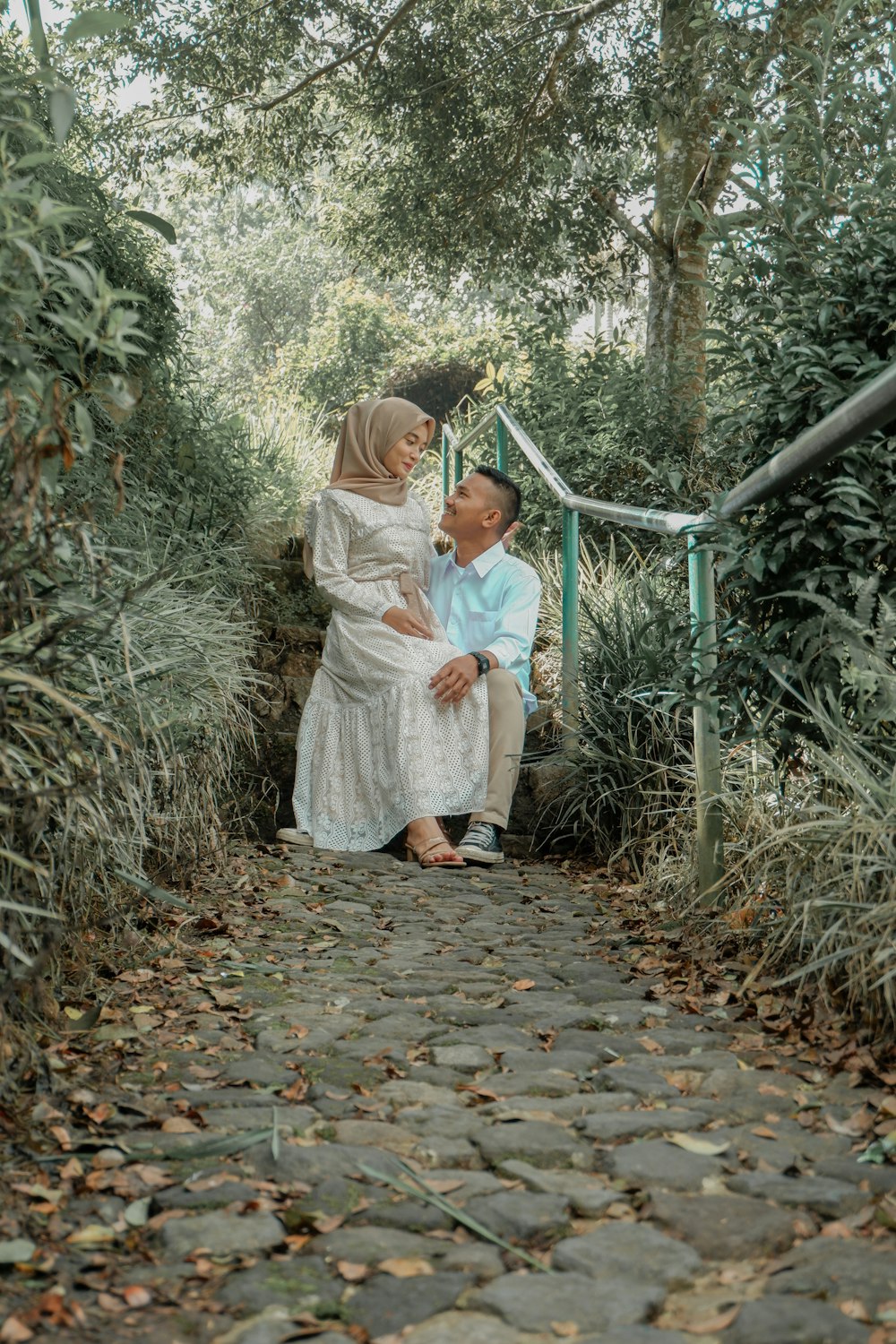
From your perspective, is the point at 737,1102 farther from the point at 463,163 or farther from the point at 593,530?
the point at 463,163

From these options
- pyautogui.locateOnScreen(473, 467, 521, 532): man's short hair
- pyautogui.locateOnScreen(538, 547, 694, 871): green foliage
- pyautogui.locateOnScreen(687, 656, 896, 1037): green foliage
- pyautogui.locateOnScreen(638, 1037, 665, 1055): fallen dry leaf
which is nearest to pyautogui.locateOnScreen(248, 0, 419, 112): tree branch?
pyautogui.locateOnScreen(473, 467, 521, 532): man's short hair

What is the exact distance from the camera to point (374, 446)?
4863 millimetres

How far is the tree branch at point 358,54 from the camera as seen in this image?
8148mm

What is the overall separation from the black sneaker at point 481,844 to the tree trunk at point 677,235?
388 centimetres

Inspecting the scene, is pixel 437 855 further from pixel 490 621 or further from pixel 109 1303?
pixel 109 1303

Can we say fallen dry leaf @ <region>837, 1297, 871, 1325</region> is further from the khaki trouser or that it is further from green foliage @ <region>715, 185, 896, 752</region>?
the khaki trouser

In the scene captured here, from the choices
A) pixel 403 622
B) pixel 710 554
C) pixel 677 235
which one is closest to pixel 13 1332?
pixel 710 554

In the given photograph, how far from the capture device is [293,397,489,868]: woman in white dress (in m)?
4.42

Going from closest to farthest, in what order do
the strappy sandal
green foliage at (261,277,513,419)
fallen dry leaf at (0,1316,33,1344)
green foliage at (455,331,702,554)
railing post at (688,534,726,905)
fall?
fallen dry leaf at (0,1316,33,1344) < railing post at (688,534,726,905) < the strappy sandal < green foliage at (455,331,702,554) < green foliage at (261,277,513,419)

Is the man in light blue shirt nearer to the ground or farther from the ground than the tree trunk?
nearer to the ground

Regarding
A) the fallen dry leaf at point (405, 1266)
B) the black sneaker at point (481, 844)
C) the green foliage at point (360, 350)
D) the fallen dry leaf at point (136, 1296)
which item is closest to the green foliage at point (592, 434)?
the black sneaker at point (481, 844)

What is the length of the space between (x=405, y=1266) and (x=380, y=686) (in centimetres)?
301

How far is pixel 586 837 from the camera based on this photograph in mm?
4457

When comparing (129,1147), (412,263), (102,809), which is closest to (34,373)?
(102,809)
